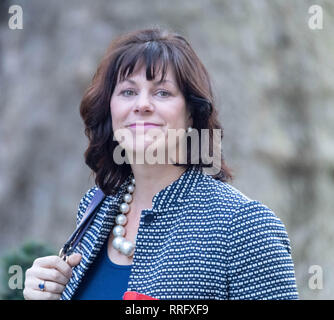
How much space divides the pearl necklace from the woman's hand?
0.14 m

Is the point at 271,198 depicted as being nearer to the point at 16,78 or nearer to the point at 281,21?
the point at 281,21

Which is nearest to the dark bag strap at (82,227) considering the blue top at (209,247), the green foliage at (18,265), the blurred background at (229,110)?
the blue top at (209,247)

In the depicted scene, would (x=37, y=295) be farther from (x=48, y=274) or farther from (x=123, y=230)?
(x=123, y=230)

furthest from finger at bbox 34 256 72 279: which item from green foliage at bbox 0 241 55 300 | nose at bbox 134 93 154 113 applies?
green foliage at bbox 0 241 55 300

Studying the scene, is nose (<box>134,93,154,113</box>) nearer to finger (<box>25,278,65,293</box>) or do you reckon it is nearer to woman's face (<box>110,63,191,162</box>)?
woman's face (<box>110,63,191,162</box>)

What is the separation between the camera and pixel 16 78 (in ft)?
17.7

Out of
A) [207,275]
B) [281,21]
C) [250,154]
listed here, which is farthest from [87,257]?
[281,21]

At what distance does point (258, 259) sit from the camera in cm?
172

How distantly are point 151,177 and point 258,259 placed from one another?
47 cm

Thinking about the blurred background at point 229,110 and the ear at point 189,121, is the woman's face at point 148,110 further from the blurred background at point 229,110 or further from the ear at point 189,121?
the blurred background at point 229,110

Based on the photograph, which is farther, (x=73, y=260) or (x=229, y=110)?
(x=229, y=110)

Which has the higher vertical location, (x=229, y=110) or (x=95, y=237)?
(x=229, y=110)

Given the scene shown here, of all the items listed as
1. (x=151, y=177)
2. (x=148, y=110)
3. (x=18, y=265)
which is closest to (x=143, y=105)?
(x=148, y=110)

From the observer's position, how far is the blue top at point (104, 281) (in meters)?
1.93
